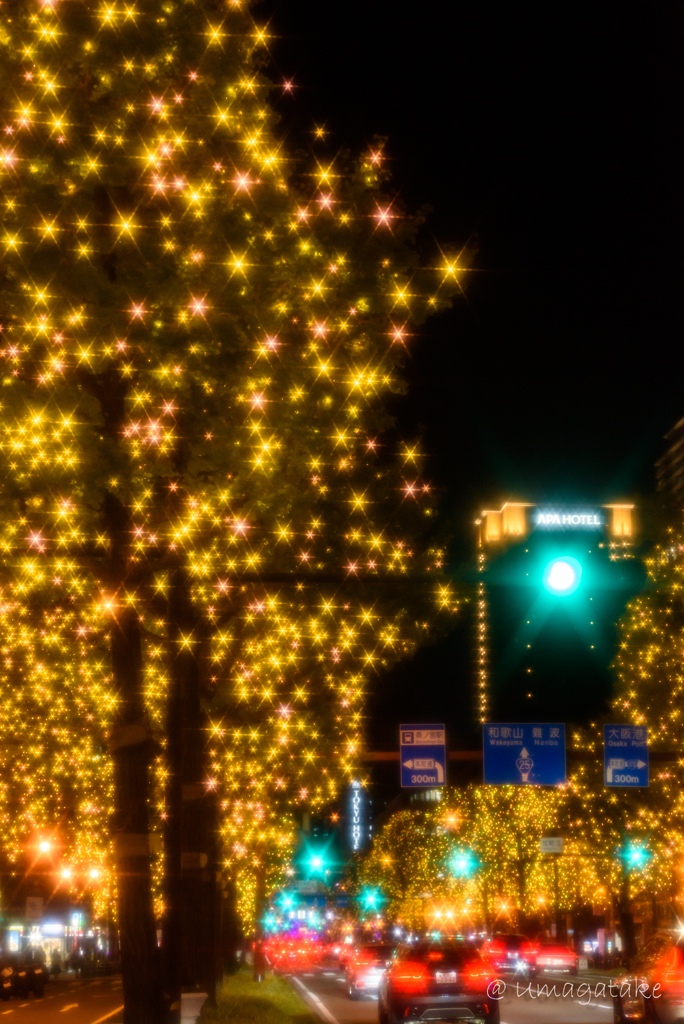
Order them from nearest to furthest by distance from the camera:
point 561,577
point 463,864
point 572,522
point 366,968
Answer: point 561,577 → point 572,522 → point 366,968 → point 463,864

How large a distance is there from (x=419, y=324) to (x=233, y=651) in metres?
9.91

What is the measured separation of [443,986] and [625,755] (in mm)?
→ 8427

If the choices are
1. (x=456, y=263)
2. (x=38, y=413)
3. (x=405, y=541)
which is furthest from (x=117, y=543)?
(x=405, y=541)

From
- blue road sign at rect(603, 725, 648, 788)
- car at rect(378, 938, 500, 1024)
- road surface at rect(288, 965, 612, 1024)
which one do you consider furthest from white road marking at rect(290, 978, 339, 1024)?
blue road sign at rect(603, 725, 648, 788)

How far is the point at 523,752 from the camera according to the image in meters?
28.7

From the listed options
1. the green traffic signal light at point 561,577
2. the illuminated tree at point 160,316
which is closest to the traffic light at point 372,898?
the illuminated tree at point 160,316

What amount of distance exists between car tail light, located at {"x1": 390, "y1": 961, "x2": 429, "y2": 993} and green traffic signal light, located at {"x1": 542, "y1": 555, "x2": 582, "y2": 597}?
1243 cm

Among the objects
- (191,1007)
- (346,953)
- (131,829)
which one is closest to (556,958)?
(346,953)

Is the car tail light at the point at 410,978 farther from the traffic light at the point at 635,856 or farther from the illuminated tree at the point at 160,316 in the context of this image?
the traffic light at the point at 635,856

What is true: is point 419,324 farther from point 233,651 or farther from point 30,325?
point 233,651

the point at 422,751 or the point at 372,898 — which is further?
the point at 372,898

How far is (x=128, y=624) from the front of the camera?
50.9 ft

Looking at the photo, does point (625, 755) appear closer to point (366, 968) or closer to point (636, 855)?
point (366, 968)

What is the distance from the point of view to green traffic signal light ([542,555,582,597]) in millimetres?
13117
